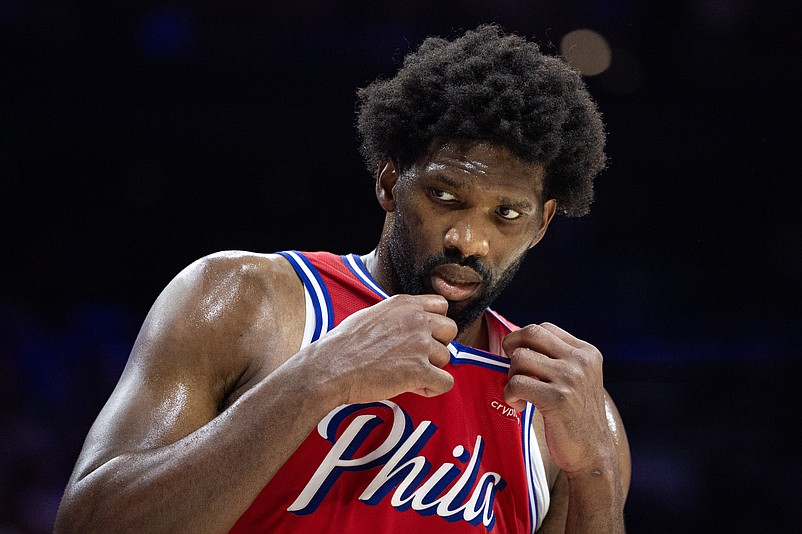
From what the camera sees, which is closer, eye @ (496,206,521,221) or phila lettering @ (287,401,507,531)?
phila lettering @ (287,401,507,531)

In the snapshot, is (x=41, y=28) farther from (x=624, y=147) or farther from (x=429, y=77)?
(x=429, y=77)

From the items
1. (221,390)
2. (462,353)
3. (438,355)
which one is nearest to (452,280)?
(462,353)

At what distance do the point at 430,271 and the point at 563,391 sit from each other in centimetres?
38

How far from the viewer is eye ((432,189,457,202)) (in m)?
1.98

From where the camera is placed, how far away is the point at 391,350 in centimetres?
165

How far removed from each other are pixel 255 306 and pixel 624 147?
12.8 ft

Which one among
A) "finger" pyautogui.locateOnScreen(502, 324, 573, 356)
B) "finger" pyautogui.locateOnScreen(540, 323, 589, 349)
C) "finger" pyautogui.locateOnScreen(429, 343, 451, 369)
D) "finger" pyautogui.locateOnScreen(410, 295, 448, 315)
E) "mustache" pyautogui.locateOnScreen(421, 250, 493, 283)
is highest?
"mustache" pyautogui.locateOnScreen(421, 250, 493, 283)

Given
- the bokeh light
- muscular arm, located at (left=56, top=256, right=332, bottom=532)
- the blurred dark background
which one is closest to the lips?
muscular arm, located at (left=56, top=256, right=332, bottom=532)

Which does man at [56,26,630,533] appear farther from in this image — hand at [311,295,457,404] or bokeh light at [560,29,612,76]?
bokeh light at [560,29,612,76]

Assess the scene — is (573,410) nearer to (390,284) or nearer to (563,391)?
(563,391)

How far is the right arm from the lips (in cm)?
19

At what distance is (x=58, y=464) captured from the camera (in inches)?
175

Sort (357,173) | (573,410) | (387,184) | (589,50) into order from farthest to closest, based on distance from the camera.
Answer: (357,173) → (589,50) → (387,184) → (573,410)

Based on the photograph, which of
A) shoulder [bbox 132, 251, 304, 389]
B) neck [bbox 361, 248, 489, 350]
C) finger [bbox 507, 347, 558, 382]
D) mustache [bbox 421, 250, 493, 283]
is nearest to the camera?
shoulder [bbox 132, 251, 304, 389]
